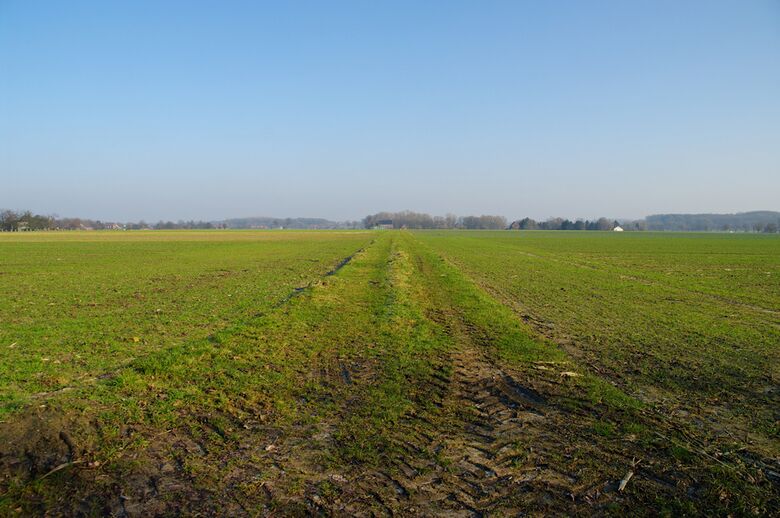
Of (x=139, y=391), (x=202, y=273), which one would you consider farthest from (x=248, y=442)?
(x=202, y=273)

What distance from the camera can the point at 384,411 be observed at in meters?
6.66

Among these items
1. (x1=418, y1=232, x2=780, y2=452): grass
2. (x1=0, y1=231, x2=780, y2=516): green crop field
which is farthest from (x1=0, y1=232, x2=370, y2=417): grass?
(x1=418, y1=232, x2=780, y2=452): grass

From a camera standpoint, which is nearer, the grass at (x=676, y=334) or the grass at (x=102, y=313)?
the grass at (x=676, y=334)

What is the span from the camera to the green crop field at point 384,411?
15.1 feet

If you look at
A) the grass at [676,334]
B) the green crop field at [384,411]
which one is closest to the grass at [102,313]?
the green crop field at [384,411]

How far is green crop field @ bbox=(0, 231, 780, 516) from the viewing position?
4.61 metres

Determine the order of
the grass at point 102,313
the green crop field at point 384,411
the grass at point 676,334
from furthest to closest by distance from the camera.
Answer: the grass at point 102,313 → the grass at point 676,334 → the green crop field at point 384,411

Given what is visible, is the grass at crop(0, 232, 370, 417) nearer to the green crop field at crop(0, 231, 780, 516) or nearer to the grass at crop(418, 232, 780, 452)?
the green crop field at crop(0, 231, 780, 516)

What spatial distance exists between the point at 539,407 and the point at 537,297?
11.5 m

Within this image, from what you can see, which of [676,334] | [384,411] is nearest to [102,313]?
[384,411]

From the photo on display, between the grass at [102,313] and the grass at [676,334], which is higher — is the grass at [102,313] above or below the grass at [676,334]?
above

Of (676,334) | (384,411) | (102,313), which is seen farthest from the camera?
(102,313)

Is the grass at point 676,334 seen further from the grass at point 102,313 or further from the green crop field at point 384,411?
the grass at point 102,313

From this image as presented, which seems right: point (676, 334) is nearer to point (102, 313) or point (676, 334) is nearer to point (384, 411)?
point (384, 411)
